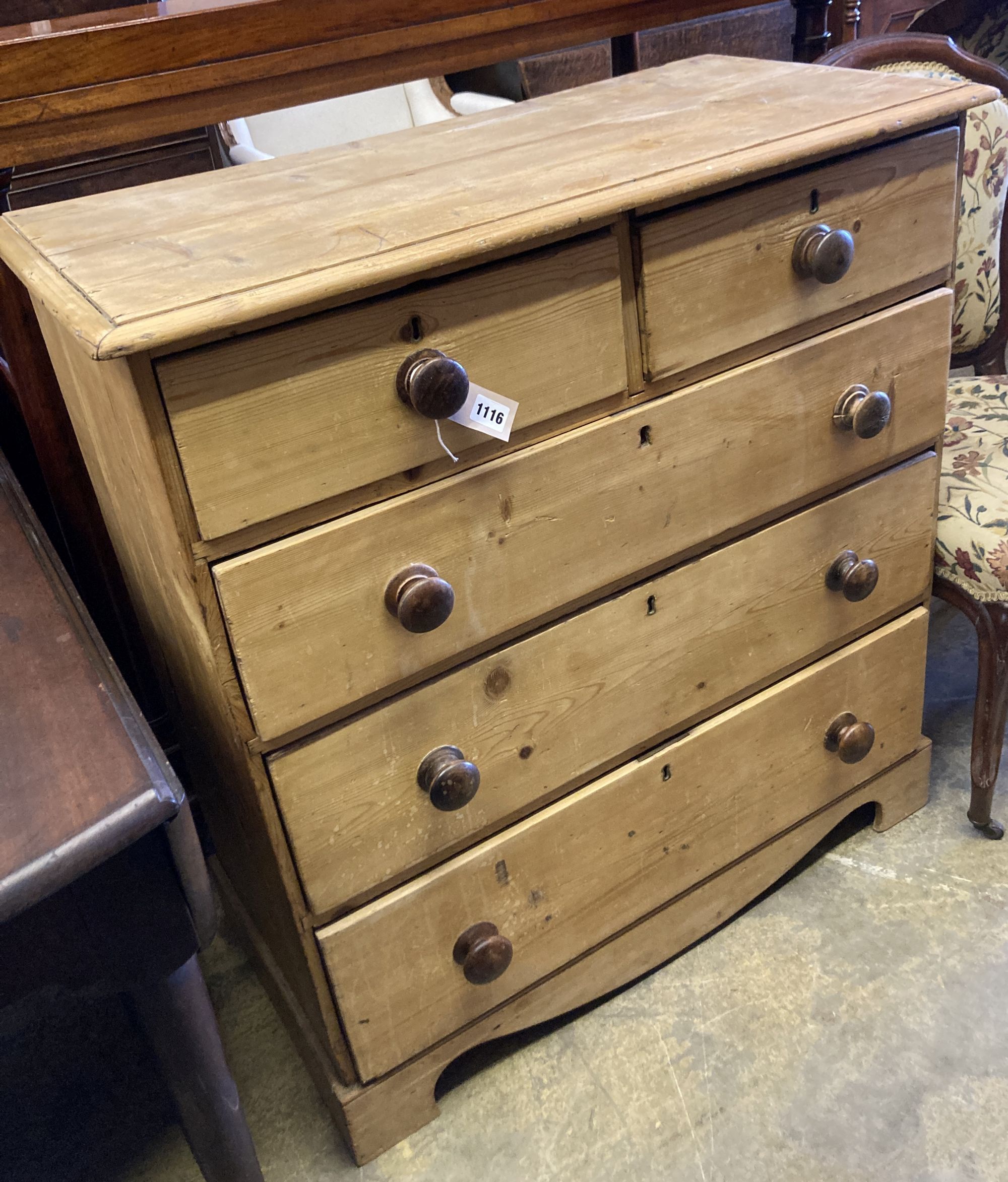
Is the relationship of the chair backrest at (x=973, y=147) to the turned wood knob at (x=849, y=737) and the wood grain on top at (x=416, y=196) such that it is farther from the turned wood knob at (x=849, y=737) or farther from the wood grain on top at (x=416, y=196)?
the turned wood knob at (x=849, y=737)

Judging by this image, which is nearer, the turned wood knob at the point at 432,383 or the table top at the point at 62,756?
the table top at the point at 62,756

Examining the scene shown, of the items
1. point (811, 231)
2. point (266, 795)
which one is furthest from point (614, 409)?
point (266, 795)

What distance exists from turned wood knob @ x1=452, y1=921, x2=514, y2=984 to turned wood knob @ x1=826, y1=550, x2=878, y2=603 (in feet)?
1.81

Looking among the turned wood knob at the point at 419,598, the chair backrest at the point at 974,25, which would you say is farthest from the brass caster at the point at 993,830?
the chair backrest at the point at 974,25

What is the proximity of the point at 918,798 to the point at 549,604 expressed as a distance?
804 mm

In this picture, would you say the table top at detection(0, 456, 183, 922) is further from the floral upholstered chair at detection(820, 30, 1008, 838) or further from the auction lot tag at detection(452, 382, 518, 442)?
the floral upholstered chair at detection(820, 30, 1008, 838)

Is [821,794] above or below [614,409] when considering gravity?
below

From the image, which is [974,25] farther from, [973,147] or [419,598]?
[419,598]

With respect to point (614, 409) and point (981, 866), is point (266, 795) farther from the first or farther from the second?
point (981, 866)

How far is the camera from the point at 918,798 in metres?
1.53

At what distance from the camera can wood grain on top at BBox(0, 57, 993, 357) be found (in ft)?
2.56

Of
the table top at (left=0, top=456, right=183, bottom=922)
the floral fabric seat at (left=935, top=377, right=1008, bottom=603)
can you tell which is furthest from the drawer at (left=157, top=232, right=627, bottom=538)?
the floral fabric seat at (left=935, top=377, right=1008, bottom=603)

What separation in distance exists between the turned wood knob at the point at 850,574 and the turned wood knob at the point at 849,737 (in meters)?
0.19

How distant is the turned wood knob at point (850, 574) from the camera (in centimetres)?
123
